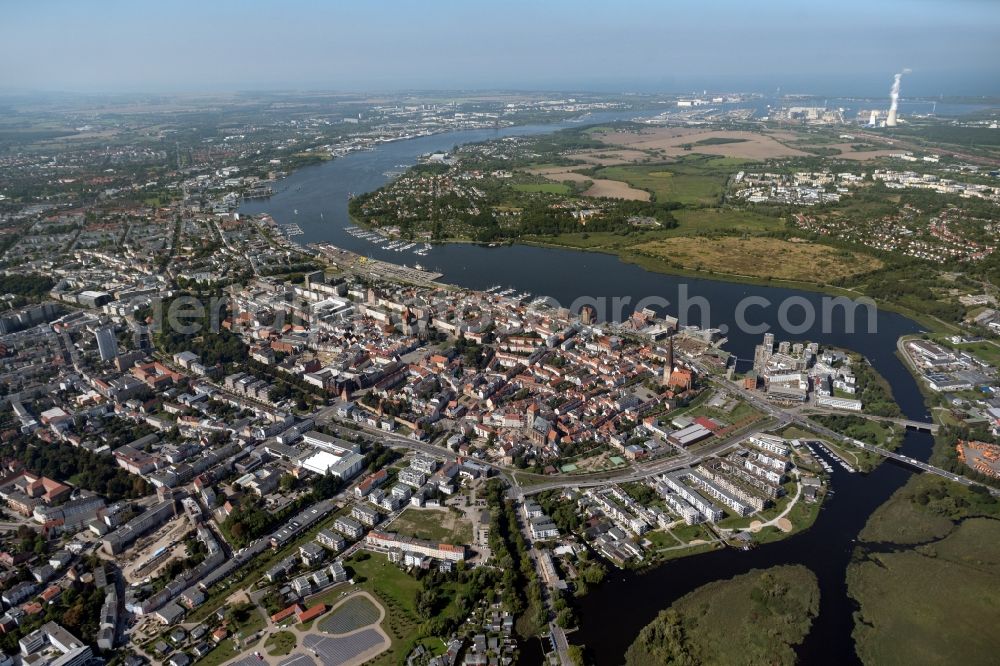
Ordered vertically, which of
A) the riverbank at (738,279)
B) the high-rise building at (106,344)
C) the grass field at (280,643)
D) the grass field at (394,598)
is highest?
the high-rise building at (106,344)

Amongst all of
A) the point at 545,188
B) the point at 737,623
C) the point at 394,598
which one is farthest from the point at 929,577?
the point at 545,188

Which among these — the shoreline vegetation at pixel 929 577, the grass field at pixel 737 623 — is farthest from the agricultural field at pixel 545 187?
the grass field at pixel 737 623

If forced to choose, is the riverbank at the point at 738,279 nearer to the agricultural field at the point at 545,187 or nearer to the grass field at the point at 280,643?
the agricultural field at the point at 545,187

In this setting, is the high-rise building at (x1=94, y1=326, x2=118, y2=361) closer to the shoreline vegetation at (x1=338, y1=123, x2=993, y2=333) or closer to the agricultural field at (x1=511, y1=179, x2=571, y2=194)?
the shoreline vegetation at (x1=338, y1=123, x2=993, y2=333)

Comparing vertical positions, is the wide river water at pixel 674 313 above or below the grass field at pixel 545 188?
below

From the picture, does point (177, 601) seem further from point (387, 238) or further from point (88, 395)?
point (387, 238)

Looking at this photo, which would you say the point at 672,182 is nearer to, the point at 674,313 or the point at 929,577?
the point at 674,313
